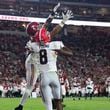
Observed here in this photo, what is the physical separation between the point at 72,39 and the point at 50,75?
28672 mm

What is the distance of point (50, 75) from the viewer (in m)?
9.53

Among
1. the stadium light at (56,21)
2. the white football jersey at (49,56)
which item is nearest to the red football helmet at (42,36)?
the white football jersey at (49,56)

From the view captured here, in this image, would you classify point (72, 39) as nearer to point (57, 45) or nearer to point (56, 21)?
point (56, 21)

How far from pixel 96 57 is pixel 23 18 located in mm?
6954

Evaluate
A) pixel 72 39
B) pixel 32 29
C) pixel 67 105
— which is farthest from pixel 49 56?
pixel 72 39

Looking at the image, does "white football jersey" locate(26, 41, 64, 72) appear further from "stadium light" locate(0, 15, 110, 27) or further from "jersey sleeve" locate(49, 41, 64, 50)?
"stadium light" locate(0, 15, 110, 27)

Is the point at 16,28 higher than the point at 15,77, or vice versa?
the point at 16,28

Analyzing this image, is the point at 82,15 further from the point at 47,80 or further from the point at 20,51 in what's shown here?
the point at 47,80

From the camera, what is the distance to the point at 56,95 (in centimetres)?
958

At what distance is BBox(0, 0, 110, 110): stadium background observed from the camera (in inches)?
1307

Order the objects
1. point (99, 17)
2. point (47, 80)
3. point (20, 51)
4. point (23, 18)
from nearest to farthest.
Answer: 1. point (47, 80)
2. point (23, 18)
3. point (20, 51)
4. point (99, 17)

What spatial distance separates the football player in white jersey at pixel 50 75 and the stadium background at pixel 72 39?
2060cm

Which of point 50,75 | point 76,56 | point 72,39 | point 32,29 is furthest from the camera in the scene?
point 72,39

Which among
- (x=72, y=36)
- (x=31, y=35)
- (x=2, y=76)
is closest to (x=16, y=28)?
(x=72, y=36)
